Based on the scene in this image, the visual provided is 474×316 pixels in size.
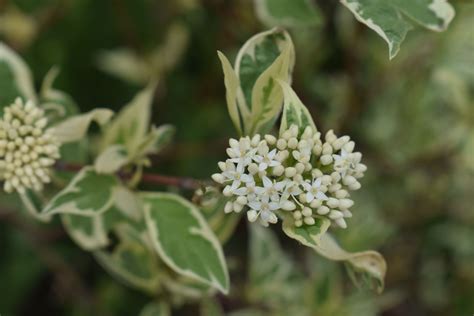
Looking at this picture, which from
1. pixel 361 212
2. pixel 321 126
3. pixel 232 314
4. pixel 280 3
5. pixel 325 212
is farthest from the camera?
pixel 361 212

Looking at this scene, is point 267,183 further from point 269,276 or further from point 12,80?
point 269,276

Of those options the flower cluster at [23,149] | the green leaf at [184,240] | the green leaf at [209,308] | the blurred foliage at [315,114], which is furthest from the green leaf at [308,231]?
the blurred foliage at [315,114]

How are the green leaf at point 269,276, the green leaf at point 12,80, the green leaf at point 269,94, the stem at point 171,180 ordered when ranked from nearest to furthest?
the green leaf at point 269,94
the stem at point 171,180
the green leaf at point 12,80
the green leaf at point 269,276

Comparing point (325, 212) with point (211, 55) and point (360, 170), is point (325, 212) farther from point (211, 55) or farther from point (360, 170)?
point (211, 55)

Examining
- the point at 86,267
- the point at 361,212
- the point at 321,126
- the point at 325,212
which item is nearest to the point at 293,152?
the point at 325,212

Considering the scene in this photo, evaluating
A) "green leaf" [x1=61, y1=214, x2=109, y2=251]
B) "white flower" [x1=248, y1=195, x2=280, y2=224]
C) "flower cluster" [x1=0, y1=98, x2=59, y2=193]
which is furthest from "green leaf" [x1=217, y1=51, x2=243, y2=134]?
"green leaf" [x1=61, y1=214, x2=109, y2=251]

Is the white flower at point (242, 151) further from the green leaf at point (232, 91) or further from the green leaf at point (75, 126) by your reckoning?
the green leaf at point (75, 126)
